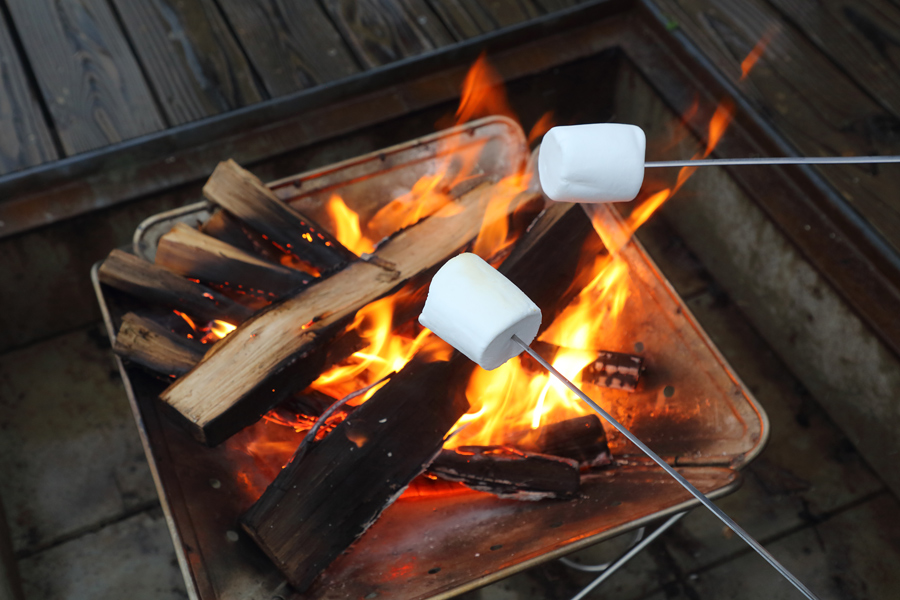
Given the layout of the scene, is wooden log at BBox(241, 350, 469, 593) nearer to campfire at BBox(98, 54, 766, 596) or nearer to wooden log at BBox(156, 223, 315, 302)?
campfire at BBox(98, 54, 766, 596)

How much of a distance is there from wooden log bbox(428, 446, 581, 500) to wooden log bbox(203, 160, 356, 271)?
0.52 metres

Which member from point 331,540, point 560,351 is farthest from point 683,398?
point 331,540

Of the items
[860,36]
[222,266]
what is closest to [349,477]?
[222,266]

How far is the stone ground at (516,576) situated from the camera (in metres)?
1.85

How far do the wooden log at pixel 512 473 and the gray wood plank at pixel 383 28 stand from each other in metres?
1.37

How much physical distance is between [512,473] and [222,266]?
2.48ft

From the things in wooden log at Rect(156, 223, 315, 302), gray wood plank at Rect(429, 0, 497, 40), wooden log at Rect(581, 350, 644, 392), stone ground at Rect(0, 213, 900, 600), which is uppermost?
gray wood plank at Rect(429, 0, 497, 40)

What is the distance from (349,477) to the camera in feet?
4.25

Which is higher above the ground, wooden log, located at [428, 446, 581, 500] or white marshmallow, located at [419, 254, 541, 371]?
white marshmallow, located at [419, 254, 541, 371]

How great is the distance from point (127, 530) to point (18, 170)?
99cm

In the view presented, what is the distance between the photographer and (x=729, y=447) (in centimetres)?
141

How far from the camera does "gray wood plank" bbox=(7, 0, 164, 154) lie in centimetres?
209

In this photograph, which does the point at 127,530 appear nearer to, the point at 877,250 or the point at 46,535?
the point at 46,535

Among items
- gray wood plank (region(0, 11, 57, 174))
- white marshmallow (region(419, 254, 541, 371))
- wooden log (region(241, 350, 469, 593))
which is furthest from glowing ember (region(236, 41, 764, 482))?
gray wood plank (region(0, 11, 57, 174))
